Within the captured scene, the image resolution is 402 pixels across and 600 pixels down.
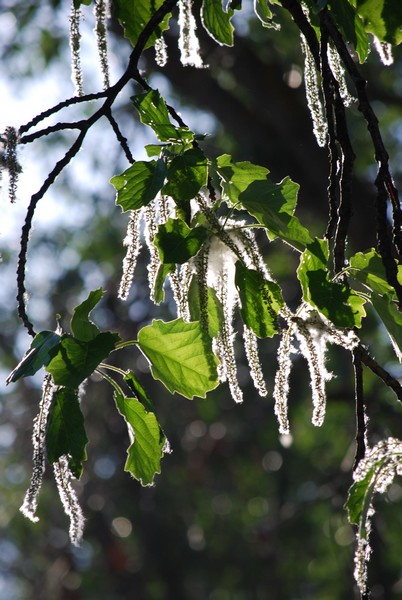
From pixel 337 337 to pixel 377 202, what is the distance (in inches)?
9.7

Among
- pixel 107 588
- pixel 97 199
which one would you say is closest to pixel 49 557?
pixel 107 588

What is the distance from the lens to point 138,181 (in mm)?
1309

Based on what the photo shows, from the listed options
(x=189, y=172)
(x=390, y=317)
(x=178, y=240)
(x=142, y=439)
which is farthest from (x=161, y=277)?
(x=390, y=317)

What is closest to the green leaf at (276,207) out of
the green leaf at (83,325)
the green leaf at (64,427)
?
the green leaf at (83,325)

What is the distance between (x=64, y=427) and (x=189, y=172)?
1.53 feet

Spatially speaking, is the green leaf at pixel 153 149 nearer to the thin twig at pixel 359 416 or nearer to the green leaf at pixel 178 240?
the green leaf at pixel 178 240

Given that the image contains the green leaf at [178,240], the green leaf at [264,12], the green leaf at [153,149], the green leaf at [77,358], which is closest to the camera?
the green leaf at [77,358]

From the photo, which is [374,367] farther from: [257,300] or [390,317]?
[257,300]

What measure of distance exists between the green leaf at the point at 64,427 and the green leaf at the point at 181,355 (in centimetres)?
17

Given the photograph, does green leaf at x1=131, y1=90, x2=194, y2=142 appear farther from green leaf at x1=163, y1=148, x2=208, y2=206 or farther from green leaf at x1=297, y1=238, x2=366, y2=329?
green leaf at x1=297, y1=238, x2=366, y2=329

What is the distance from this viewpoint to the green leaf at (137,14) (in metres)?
1.66

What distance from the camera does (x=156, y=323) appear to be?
1.32 m

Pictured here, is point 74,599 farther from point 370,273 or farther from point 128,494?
point 370,273

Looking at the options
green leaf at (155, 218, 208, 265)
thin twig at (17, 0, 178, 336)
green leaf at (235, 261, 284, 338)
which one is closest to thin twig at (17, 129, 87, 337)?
thin twig at (17, 0, 178, 336)
